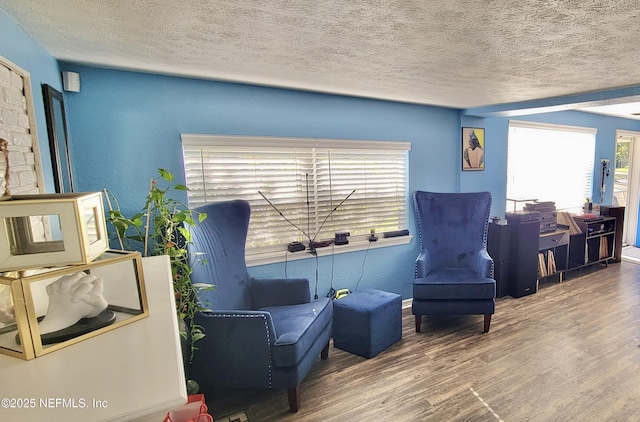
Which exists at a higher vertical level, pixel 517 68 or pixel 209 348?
pixel 517 68

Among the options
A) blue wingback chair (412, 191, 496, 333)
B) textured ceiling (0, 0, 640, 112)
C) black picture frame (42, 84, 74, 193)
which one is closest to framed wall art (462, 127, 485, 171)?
blue wingback chair (412, 191, 496, 333)

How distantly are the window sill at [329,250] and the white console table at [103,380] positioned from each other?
1.88 meters

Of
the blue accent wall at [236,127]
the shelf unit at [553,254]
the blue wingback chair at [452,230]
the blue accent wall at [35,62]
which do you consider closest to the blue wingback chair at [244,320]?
the blue accent wall at [236,127]

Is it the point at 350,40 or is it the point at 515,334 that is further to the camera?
the point at 515,334

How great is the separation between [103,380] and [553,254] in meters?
4.87

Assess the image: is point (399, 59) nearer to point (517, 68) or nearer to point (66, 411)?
point (517, 68)

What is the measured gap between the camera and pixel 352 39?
1546 millimetres

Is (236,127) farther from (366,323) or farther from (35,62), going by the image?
(366,323)

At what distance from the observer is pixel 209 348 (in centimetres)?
192

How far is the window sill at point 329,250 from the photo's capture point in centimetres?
274

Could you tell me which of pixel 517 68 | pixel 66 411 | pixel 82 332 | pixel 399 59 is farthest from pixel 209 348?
pixel 517 68

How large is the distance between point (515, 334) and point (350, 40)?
109 inches

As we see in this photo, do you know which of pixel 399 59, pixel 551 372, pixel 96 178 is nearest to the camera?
pixel 399 59

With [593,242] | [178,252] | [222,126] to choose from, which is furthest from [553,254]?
[178,252]
